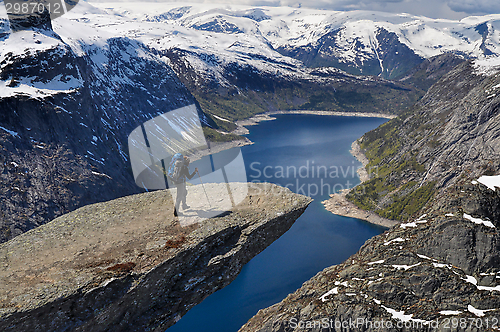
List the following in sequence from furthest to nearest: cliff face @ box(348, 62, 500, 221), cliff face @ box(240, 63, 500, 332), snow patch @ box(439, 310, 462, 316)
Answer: cliff face @ box(348, 62, 500, 221), cliff face @ box(240, 63, 500, 332), snow patch @ box(439, 310, 462, 316)

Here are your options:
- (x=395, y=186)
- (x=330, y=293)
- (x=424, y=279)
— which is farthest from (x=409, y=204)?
(x=330, y=293)

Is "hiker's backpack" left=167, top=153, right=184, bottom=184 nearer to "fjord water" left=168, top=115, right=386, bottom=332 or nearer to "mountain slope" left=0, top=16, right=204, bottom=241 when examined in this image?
"mountain slope" left=0, top=16, right=204, bottom=241

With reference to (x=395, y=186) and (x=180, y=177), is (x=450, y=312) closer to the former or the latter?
(x=180, y=177)

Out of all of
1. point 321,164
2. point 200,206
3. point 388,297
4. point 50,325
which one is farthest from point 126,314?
point 321,164

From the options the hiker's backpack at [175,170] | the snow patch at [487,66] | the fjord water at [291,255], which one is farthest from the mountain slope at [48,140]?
the snow patch at [487,66]

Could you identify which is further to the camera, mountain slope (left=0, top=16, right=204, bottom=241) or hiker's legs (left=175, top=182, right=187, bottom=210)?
mountain slope (left=0, top=16, right=204, bottom=241)

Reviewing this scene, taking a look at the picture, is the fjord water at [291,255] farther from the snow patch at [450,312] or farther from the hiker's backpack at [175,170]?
the hiker's backpack at [175,170]

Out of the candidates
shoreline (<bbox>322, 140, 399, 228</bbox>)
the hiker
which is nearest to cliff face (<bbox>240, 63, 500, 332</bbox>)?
the hiker

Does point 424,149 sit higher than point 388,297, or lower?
lower

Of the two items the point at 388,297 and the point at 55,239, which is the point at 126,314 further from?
the point at 388,297
